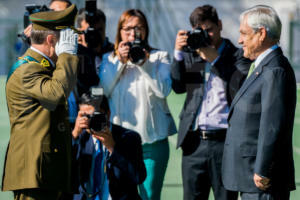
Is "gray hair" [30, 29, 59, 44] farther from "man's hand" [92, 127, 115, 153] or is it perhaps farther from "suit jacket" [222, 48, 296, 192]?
"suit jacket" [222, 48, 296, 192]

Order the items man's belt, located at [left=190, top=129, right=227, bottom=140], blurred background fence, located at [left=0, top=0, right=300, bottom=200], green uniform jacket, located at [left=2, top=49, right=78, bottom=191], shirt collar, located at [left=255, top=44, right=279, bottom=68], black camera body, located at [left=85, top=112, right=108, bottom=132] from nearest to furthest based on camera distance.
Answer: green uniform jacket, located at [left=2, top=49, right=78, bottom=191] → shirt collar, located at [left=255, top=44, right=279, bottom=68] → black camera body, located at [left=85, top=112, right=108, bottom=132] → man's belt, located at [left=190, top=129, right=227, bottom=140] → blurred background fence, located at [left=0, top=0, right=300, bottom=200]

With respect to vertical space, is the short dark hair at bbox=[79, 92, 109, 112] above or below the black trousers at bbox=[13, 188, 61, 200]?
above

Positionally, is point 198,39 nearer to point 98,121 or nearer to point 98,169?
point 98,121

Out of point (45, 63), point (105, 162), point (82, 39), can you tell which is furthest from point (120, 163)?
point (82, 39)

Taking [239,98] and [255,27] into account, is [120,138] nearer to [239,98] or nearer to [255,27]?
[239,98]

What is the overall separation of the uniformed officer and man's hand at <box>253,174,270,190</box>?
0.89m

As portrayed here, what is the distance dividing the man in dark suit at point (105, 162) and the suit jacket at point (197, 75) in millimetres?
477

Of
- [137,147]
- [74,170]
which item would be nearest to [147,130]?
[137,147]

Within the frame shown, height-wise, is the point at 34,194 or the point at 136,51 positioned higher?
the point at 136,51

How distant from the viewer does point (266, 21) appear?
2951 millimetres

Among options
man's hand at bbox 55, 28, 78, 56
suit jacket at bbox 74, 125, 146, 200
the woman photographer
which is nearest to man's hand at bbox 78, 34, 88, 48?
the woman photographer

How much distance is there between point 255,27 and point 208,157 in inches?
37.7

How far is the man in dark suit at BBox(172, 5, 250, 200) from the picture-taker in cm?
359

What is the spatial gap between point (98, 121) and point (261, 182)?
0.91m
